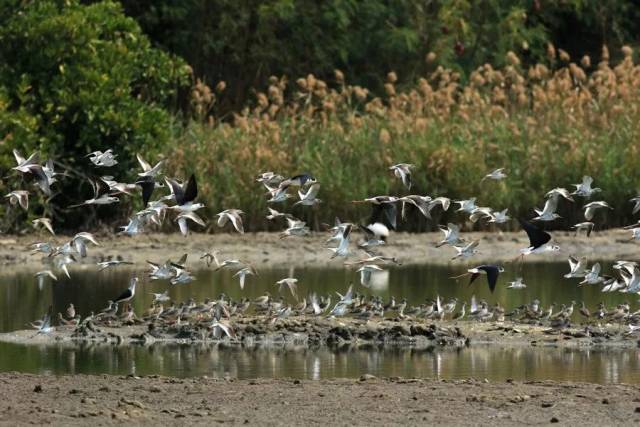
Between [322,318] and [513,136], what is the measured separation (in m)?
12.2

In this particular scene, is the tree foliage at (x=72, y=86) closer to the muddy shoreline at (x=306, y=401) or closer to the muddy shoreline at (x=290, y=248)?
the muddy shoreline at (x=290, y=248)

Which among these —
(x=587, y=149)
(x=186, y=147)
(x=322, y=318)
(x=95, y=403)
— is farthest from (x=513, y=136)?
(x=95, y=403)

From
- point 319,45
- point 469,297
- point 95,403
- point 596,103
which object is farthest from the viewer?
point 319,45

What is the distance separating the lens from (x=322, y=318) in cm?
1639

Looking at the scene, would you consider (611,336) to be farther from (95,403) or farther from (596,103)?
(596,103)

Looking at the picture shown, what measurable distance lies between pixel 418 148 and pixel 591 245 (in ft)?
11.0

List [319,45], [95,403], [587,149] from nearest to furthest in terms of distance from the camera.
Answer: [95,403] → [587,149] → [319,45]

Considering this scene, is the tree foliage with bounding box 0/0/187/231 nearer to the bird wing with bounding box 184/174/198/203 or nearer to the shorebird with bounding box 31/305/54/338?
the shorebird with bounding box 31/305/54/338

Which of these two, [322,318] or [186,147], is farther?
[186,147]

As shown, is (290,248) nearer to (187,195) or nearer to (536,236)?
(187,195)

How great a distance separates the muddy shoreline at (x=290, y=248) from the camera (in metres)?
24.2

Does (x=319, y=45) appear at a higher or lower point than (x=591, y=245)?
higher

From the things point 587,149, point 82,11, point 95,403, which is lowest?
point 95,403

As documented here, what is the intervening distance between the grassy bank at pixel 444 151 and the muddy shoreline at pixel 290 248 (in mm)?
624
